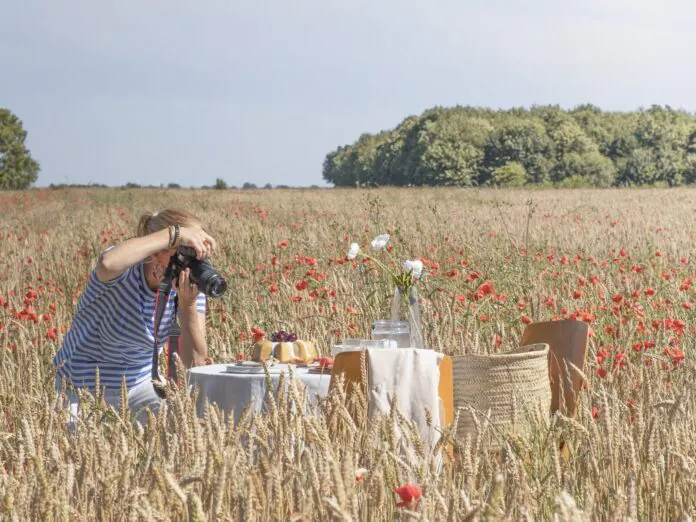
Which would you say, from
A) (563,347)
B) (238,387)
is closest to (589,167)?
(563,347)

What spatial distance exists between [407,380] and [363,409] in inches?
20.8

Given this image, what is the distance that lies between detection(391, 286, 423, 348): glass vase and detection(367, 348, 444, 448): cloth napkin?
0.36 metres

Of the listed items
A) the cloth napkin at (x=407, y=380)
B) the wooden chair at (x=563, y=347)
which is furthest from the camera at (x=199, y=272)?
the wooden chair at (x=563, y=347)

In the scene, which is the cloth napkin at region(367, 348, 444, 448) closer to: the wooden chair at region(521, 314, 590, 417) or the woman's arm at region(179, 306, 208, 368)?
the wooden chair at region(521, 314, 590, 417)

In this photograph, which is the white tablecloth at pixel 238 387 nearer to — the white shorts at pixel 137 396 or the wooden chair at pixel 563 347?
the white shorts at pixel 137 396

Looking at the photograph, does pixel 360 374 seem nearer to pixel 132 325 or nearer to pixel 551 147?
pixel 132 325

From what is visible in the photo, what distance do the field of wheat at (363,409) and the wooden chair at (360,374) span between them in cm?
11

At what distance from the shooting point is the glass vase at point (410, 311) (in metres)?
3.41

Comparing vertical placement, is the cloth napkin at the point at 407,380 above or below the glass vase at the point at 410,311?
below

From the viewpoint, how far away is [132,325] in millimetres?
3816

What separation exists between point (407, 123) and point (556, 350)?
5880 cm

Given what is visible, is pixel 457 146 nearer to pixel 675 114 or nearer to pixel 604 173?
pixel 604 173

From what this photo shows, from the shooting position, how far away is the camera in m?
3.34

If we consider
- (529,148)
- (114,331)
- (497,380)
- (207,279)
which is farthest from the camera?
(529,148)
